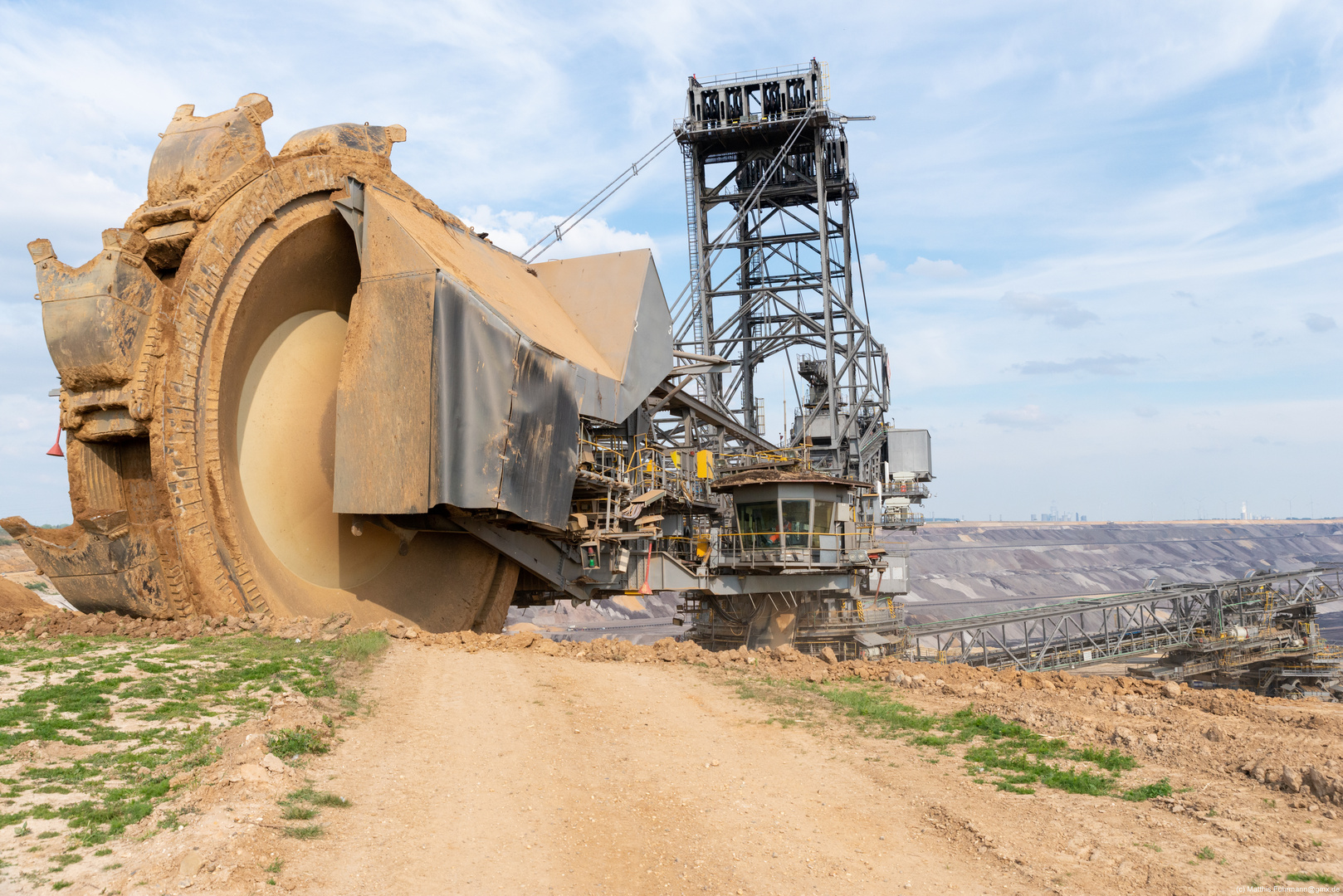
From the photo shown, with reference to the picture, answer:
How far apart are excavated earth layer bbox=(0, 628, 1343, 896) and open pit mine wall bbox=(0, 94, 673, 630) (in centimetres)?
398

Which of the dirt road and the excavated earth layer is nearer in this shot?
the excavated earth layer

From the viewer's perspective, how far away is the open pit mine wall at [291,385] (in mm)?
13391

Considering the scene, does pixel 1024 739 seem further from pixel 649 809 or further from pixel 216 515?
pixel 216 515

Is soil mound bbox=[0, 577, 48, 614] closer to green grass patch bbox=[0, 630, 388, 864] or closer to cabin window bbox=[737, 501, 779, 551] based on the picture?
green grass patch bbox=[0, 630, 388, 864]

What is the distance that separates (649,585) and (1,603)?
1483cm

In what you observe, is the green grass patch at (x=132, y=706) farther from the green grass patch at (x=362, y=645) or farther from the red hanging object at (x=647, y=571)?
the red hanging object at (x=647, y=571)

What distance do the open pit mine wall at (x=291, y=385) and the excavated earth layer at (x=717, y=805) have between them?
13.1 feet

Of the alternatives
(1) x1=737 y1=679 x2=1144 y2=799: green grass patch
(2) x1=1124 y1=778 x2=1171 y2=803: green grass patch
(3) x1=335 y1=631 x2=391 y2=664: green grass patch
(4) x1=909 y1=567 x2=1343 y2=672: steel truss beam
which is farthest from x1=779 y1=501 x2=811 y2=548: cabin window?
(2) x1=1124 y1=778 x2=1171 y2=803: green grass patch

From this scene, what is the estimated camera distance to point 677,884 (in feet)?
20.7

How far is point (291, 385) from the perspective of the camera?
54.0 ft

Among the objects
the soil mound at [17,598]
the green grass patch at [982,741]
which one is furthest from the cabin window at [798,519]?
the soil mound at [17,598]

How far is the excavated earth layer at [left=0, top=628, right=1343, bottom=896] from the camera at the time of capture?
6215mm

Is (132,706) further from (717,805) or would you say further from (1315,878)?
(1315,878)

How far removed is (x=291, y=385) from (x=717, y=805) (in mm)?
12239
